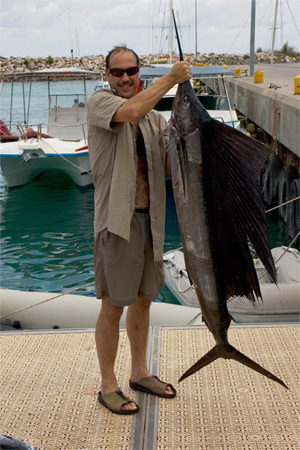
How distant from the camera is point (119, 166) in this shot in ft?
9.53

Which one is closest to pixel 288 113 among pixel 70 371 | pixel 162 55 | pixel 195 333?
pixel 195 333

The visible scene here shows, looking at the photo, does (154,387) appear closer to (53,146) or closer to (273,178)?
(273,178)

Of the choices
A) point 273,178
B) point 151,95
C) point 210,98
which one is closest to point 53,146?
point 210,98

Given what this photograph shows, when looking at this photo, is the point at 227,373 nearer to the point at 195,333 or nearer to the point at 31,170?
the point at 195,333

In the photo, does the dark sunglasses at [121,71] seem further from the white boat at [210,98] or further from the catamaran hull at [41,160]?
the catamaran hull at [41,160]

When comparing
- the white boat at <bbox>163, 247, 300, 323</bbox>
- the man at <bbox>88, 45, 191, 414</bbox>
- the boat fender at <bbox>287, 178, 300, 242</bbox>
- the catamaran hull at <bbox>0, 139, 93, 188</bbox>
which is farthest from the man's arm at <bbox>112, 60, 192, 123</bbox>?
the catamaran hull at <bbox>0, 139, 93, 188</bbox>

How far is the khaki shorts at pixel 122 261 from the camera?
3.01 m

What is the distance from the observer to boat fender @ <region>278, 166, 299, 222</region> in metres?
11.2

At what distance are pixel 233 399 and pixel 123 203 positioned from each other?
124cm

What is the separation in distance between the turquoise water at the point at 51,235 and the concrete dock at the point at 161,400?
379 centimetres

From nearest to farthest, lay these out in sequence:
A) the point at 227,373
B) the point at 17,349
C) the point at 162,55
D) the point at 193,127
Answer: the point at 193,127
the point at 227,373
the point at 17,349
the point at 162,55

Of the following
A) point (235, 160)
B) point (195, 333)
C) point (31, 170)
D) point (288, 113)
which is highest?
point (235, 160)

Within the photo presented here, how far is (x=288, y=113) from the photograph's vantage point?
10219 millimetres

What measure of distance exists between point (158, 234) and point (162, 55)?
27.7 m
